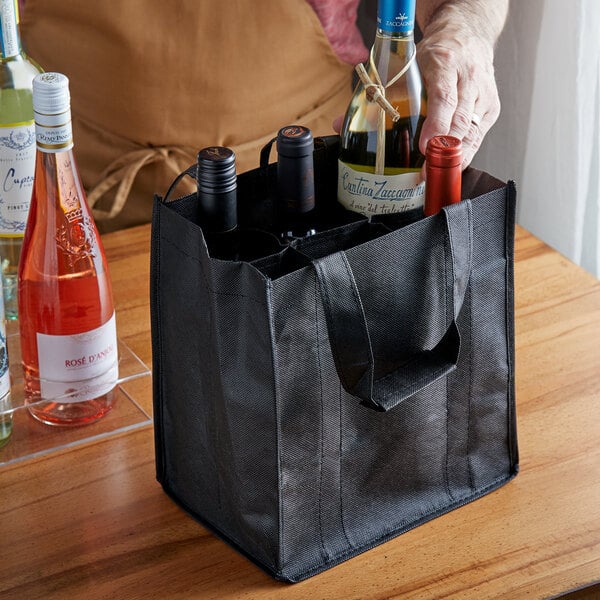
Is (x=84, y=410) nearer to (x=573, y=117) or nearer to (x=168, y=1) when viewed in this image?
(x=168, y=1)

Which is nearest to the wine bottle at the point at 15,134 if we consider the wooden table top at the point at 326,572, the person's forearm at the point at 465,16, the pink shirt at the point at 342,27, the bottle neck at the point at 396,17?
the wooden table top at the point at 326,572

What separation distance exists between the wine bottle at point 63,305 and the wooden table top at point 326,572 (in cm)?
6

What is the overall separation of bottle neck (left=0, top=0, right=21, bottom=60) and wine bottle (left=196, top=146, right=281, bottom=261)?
281 mm

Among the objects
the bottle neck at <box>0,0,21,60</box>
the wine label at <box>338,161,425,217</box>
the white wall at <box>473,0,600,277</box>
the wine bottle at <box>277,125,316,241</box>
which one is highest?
the bottle neck at <box>0,0,21,60</box>

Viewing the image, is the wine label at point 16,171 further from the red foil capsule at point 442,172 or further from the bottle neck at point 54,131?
the red foil capsule at point 442,172

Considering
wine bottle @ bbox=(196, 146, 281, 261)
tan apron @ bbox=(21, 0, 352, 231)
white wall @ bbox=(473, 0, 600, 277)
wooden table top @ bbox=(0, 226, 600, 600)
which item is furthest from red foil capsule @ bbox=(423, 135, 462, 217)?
white wall @ bbox=(473, 0, 600, 277)

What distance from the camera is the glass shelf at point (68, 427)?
927 millimetres

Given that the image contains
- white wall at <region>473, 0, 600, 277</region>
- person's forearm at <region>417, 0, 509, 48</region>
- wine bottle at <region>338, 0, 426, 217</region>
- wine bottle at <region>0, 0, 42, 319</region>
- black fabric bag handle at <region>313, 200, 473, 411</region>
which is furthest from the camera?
white wall at <region>473, 0, 600, 277</region>

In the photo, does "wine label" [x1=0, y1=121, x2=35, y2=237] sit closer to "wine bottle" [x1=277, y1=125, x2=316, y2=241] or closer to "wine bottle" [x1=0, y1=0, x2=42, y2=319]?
"wine bottle" [x1=0, y1=0, x2=42, y2=319]

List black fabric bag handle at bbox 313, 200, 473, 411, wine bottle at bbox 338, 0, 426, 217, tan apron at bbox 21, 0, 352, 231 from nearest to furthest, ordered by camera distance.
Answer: black fabric bag handle at bbox 313, 200, 473, 411, wine bottle at bbox 338, 0, 426, 217, tan apron at bbox 21, 0, 352, 231

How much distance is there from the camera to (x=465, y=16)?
1.25m

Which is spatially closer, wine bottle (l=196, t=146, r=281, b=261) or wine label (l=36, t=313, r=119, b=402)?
wine bottle (l=196, t=146, r=281, b=261)

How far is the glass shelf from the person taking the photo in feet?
3.04

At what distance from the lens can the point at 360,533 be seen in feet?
2.73
